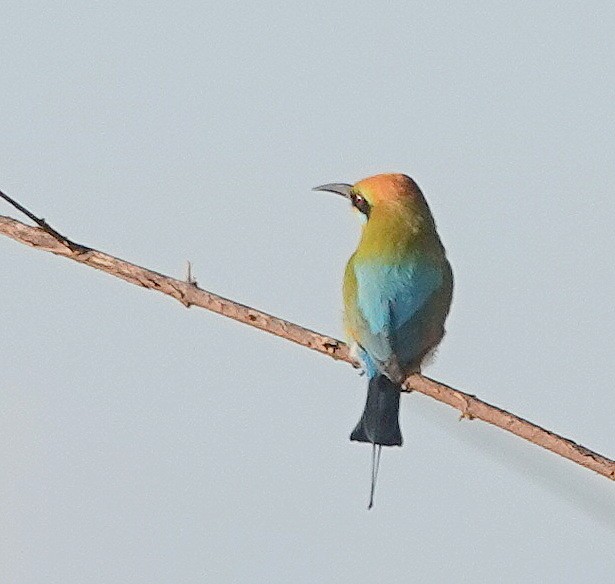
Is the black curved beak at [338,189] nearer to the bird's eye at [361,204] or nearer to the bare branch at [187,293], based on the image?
the bird's eye at [361,204]

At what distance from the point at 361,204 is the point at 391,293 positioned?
414 mm

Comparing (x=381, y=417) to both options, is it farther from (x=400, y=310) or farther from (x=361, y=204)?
(x=361, y=204)

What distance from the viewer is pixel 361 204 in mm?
3910

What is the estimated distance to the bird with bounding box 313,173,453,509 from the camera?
11.4ft

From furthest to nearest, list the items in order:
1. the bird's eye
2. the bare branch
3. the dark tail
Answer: the bird's eye → the dark tail → the bare branch

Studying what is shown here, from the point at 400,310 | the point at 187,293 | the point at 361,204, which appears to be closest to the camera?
the point at 187,293

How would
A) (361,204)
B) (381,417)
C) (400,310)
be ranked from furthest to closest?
(361,204), (400,310), (381,417)

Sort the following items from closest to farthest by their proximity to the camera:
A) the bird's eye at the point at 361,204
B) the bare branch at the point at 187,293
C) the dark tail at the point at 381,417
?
the bare branch at the point at 187,293, the dark tail at the point at 381,417, the bird's eye at the point at 361,204

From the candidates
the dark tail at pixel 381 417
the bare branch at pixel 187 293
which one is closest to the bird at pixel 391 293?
the dark tail at pixel 381 417

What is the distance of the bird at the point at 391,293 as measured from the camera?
3463mm

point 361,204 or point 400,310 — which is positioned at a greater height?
point 361,204

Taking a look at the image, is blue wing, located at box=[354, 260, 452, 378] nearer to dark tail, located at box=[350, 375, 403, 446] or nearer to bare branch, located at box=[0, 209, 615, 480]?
dark tail, located at box=[350, 375, 403, 446]

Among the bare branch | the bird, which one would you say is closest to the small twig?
the bare branch

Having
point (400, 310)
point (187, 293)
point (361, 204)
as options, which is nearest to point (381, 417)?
point (400, 310)
